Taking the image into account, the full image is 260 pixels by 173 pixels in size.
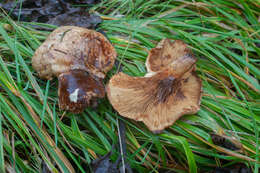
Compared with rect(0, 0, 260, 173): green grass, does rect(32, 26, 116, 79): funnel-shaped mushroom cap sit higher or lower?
higher

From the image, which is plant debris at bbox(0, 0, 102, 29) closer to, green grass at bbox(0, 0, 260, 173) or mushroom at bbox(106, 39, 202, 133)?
green grass at bbox(0, 0, 260, 173)

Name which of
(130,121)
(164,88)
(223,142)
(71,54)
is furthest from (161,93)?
(71,54)

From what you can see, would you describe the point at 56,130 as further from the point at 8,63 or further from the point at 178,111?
the point at 178,111

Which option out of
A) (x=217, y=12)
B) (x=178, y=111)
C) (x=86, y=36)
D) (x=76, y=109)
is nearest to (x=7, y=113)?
(x=76, y=109)

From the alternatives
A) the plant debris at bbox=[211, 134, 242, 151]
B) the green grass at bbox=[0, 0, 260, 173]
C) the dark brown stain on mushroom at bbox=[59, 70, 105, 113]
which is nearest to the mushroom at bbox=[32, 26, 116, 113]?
the dark brown stain on mushroom at bbox=[59, 70, 105, 113]

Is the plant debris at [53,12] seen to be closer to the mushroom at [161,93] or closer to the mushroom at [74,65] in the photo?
the mushroom at [74,65]

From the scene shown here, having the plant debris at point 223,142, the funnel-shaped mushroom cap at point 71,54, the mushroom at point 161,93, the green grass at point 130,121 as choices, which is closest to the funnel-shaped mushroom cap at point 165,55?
the mushroom at point 161,93
